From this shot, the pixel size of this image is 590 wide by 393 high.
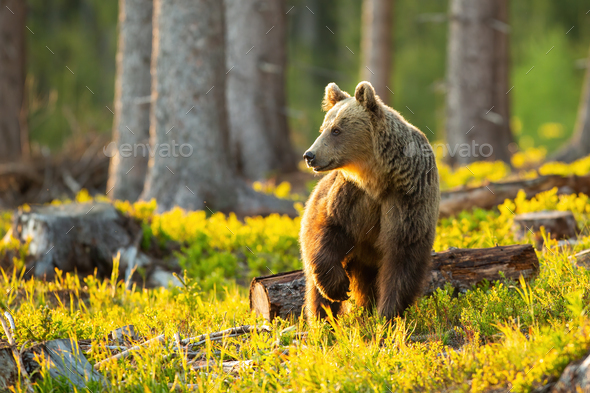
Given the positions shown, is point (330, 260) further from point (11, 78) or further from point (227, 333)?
point (11, 78)

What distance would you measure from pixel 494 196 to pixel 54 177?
27.5ft

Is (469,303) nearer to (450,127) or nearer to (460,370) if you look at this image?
(460,370)

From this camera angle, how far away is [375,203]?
361cm

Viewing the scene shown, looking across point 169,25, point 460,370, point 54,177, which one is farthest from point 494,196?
point 54,177

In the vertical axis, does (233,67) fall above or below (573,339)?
above

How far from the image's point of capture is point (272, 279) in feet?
13.1

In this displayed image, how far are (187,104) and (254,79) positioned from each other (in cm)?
464

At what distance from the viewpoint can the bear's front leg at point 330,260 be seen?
140 inches

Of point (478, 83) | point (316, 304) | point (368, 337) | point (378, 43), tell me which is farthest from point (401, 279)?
point (378, 43)

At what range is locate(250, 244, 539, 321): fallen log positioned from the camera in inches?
154

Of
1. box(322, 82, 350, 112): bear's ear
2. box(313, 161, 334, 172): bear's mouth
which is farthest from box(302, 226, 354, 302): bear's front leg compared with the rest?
box(322, 82, 350, 112): bear's ear

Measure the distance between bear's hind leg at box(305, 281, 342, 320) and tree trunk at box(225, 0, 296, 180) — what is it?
814 cm

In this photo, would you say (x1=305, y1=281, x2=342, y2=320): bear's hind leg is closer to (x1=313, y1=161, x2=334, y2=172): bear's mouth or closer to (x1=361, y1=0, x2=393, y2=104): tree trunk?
(x1=313, y1=161, x2=334, y2=172): bear's mouth

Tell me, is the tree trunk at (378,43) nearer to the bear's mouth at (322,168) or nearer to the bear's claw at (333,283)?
the bear's mouth at (322,168)
